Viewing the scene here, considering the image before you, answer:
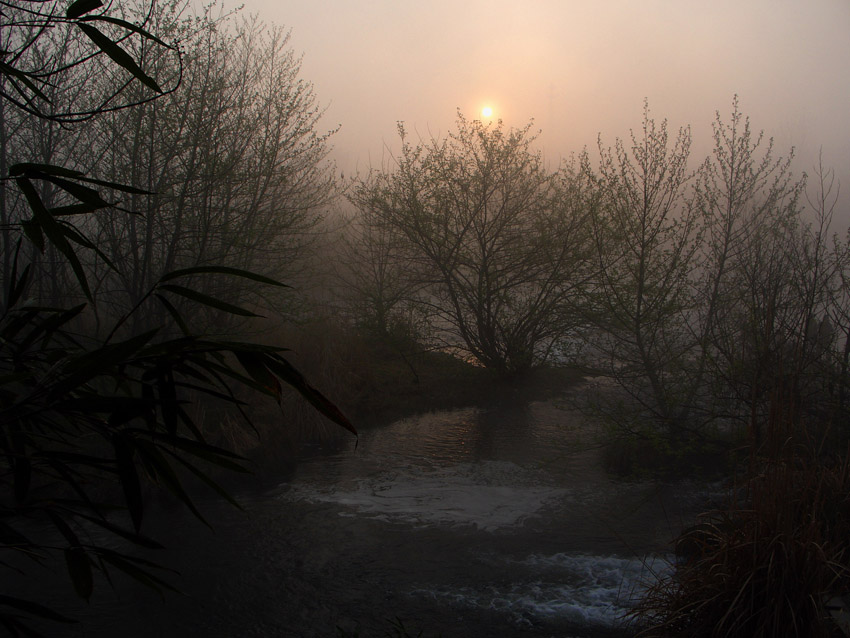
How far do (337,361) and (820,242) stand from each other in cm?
790

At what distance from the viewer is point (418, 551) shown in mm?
5719

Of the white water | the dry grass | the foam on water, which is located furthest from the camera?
the white water

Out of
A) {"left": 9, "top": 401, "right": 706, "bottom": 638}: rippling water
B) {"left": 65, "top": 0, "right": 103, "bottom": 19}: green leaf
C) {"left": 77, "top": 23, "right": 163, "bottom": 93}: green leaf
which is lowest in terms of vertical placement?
{"left": 9, "top": 401, "right": 706, "bottom": 638}: rippling water

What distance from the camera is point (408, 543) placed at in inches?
233

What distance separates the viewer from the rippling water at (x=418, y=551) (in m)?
4.53

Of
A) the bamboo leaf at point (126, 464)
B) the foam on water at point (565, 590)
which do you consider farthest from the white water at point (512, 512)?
the bamboo leaf at point (126, 464)

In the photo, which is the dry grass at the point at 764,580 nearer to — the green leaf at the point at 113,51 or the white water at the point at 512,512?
the white water at the point at 512,512

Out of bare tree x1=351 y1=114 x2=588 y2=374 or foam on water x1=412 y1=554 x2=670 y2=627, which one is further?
bare tree x1=351 y1=114 x2=588 y2=374

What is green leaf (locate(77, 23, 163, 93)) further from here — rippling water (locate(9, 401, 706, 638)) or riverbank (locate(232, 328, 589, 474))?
riverbank (locate(232, 328, 589, 474))

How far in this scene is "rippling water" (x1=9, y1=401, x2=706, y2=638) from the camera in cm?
453

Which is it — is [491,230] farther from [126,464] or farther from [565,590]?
[126,464]

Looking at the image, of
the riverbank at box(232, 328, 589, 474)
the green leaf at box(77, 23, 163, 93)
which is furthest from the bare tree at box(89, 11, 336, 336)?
the green leaf at box(77, 23, 163, 93)

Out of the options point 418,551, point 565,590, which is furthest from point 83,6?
point 418,551

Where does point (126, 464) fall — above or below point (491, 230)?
below
